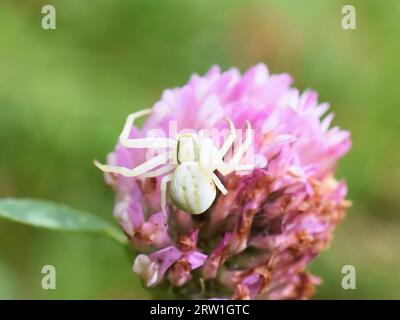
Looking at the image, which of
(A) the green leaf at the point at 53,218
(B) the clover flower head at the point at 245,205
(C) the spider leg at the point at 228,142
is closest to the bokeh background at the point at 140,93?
(A) the green leaf at the point at 53,218

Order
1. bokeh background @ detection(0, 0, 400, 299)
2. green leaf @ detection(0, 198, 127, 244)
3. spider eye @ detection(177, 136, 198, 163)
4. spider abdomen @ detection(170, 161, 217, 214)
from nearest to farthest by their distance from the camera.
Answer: spider abdomen @ detection(170, 161, 217, 214), spider eye @ detection(177, 136, 198, 163), green leaf @ detection(0, 198, 127, 244), bokeh background @ detection(0, 0, 400, 299)

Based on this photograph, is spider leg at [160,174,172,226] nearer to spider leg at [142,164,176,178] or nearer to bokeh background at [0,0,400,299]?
spider leg at [142,164,176,178]

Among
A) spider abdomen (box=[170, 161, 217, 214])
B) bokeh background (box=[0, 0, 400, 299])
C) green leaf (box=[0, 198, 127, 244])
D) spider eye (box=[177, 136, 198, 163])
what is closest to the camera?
spider abdomen (box=[170, 161, 217, 214])

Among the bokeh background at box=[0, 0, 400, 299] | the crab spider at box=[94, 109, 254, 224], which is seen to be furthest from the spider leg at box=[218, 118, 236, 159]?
the bokeh background at box=[0, 0, 400, 299]

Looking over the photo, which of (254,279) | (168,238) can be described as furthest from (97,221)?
(254,279)

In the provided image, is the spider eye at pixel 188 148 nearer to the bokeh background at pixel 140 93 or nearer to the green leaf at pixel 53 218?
the green leaf at pixel 53 218

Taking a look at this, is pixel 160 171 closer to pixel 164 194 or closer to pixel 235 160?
pixel 164 194
